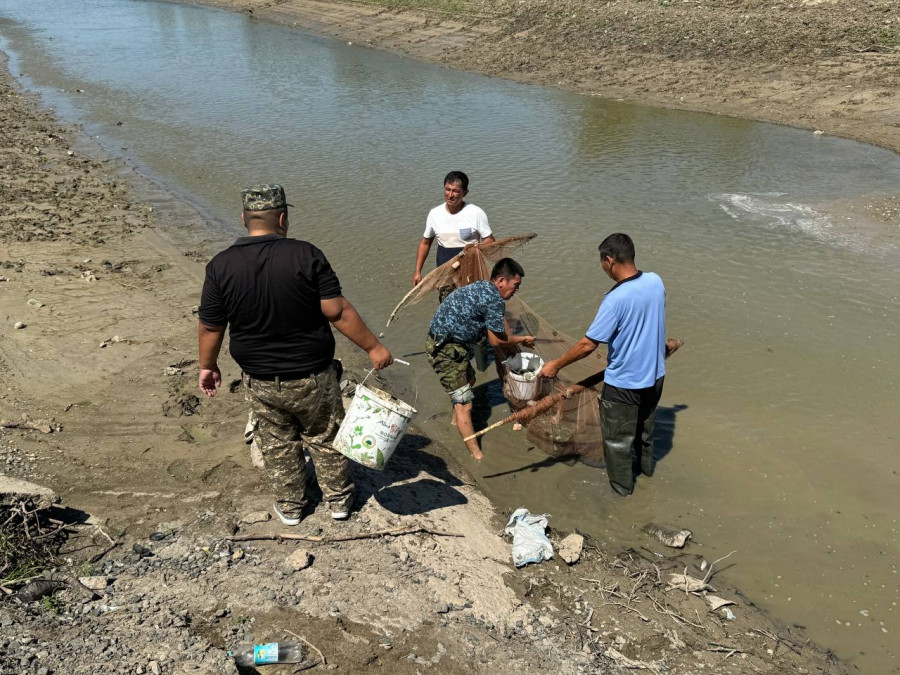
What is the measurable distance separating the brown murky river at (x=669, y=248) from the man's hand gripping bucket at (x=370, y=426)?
1.49 meters

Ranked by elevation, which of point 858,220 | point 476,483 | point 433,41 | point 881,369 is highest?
point 433,41

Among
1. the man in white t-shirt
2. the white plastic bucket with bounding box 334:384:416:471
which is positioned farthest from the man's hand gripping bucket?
the man in white t-shirt

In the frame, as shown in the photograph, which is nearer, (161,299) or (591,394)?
(591,394)

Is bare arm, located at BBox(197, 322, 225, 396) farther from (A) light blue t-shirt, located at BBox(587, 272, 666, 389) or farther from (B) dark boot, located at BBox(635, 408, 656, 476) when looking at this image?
(B) dark boot, located at BBox(635, 408, 656, 476)

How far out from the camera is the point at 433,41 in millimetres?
21062

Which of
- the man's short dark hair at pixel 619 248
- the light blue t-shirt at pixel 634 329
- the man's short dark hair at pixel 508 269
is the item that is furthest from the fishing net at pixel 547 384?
the man's short dark hair at pixel 619 248

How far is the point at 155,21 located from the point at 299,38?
881 cm

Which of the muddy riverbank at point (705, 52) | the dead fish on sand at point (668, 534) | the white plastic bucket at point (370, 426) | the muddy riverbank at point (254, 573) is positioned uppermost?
the muddy riverbank at point (705, 52)

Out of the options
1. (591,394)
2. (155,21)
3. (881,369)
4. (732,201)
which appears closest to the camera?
(591,394)

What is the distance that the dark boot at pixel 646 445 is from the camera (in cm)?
454

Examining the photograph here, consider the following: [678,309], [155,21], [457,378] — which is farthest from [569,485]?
[155,21]

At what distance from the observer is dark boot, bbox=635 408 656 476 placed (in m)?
4.54

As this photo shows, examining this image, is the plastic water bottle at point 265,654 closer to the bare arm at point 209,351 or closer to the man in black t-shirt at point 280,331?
the man in black t-shirt at point 280,331

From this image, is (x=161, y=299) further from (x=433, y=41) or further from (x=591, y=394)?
(x=433, y=41)
